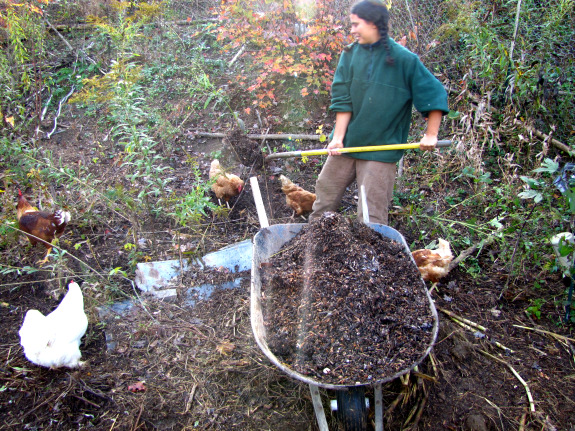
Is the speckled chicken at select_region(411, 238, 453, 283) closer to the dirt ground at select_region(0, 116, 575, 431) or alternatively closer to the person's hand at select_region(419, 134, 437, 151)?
the dirt ground at select_region(0, 116, 575, 431)

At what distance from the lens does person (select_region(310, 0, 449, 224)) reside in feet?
8.52

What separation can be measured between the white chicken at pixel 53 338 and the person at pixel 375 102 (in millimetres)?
2163

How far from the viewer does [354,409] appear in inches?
71.2

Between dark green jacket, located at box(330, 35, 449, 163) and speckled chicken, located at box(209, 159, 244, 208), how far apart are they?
4.32 ft

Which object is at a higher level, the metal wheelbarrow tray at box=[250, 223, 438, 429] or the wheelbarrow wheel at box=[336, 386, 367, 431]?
the metal wheelbarrow tray at box=[250, 223, 438, 429]

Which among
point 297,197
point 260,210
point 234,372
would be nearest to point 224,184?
point 297,197

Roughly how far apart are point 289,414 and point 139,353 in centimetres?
115

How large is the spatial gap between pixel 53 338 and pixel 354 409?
6.31ft

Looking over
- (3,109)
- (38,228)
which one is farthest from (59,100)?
(38,228)

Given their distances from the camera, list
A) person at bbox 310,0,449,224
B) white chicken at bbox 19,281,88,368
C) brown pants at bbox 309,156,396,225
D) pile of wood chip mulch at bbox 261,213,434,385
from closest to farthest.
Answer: pile of wood chip mulch at bbox 261,213,434,385 → white chicken at bbox 19,281,88,368 → person at bbox 310,0,449,224 → brown pants at bbox 309,156,396,225

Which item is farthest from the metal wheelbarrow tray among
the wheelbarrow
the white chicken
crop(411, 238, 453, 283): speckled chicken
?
the white chicken

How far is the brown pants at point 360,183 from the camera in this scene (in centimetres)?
291

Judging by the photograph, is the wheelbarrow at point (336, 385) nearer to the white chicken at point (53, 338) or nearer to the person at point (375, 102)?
the person at point (375, 102)

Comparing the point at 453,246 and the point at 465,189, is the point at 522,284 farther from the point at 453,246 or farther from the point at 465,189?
the point at 465,189
